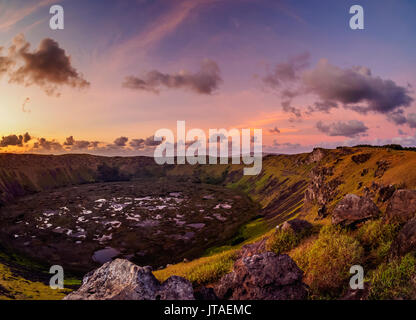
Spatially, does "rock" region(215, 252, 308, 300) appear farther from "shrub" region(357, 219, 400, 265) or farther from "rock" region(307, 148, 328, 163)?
"rock" region(307, 148, 328, 163)

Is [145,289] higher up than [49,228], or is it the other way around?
[145,289]

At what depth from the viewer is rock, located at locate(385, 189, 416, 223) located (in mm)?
14047

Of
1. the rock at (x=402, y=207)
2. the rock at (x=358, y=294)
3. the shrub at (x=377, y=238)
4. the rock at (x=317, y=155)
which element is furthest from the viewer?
the rock at (x=317, y=155)

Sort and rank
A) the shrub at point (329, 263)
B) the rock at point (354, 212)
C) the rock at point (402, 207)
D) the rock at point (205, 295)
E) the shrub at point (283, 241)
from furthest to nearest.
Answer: the shrub at point (283, 241) → the rock at point (354, 212) → the rock at point (402, 207) → the rock at point (205, 295) → the shrub at point (329, 263)

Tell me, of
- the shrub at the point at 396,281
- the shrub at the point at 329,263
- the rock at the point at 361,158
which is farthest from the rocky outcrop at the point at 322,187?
the shrub at the point at 396,281

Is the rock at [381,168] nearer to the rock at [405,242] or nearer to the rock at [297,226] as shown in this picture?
the rock at [297,226]

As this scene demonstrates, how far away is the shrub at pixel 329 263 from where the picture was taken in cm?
1105

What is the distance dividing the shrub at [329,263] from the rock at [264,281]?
756 mm

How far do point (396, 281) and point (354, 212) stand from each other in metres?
8.92
